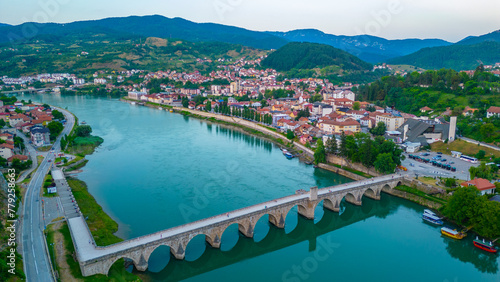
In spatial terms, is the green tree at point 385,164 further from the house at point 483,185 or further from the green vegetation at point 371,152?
the house at point 483,185

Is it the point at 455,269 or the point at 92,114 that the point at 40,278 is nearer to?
the point at 455,269

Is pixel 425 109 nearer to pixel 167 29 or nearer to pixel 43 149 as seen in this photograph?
pixel 43 149

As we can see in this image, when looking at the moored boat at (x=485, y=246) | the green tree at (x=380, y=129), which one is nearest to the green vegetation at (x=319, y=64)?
the green tree at (x=380, y=129)

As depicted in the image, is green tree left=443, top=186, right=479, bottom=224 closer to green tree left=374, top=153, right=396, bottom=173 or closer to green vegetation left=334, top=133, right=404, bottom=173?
green tree left=374, top=153, right=396, bottom=173

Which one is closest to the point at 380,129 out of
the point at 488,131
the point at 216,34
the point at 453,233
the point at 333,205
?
the point at 488,131

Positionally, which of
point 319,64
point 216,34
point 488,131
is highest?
point 216,34

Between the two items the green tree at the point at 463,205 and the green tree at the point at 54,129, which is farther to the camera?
the green tree at the point at 54,129

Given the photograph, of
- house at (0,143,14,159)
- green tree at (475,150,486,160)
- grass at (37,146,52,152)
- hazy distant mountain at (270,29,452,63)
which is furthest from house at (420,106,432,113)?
hazy distant mountain at (270,29,452,63)
